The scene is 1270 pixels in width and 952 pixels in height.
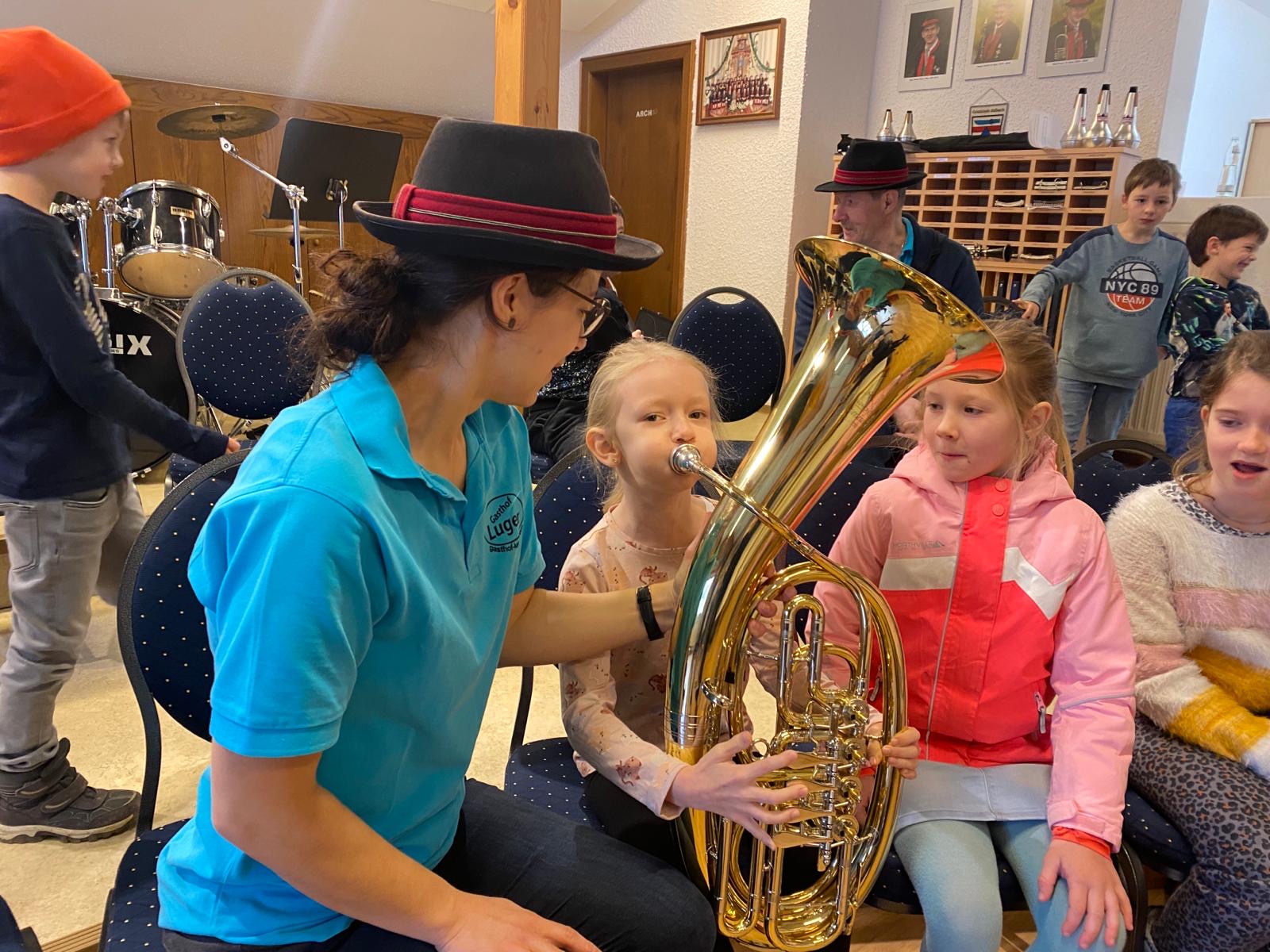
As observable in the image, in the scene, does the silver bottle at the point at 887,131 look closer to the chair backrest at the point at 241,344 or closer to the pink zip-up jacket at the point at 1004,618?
the chair backrest at the point at 241,344

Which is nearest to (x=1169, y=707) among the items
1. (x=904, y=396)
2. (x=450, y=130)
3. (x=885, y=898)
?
(x=885, y=898)

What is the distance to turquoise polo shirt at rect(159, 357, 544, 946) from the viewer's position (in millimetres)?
638

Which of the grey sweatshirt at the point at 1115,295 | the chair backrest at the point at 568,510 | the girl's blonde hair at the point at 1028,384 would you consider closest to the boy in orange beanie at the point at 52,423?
the chair backrest at the point at 568,510

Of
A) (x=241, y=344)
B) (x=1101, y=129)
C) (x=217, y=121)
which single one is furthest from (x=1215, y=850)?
(x=217, y=121)

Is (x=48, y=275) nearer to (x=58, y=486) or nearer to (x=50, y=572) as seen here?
(x=58, y=486)

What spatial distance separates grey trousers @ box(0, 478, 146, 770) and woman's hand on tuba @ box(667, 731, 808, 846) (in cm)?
134

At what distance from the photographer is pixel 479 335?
79 cm

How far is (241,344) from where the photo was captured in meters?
2.44

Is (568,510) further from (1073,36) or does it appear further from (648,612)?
(1073,36)

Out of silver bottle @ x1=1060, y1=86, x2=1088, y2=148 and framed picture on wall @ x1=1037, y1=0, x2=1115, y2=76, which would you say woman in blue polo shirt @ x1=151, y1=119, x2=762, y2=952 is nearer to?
silver bottle @ x1=1060, y1=86, x2=1088, y2=148

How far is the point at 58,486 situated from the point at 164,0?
4.71 metres

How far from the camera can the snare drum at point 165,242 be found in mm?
3682

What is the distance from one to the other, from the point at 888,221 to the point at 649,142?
370 cm

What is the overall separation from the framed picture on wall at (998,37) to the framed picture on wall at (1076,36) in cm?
12
